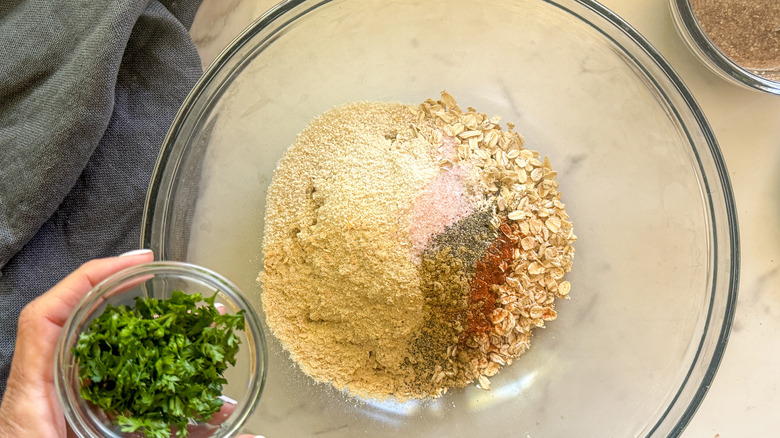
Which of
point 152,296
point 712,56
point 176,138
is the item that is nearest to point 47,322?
point 152,296

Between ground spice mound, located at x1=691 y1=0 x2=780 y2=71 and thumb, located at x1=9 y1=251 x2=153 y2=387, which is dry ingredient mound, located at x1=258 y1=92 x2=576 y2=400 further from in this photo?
ground spice mound, located at x1=691 y1=0 x2=780 y2=71

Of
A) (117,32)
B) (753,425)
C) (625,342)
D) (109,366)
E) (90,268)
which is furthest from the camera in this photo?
(753,425)

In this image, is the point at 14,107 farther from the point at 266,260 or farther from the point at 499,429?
the point at 499,429

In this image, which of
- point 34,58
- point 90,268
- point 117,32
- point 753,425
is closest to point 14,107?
point 34,58

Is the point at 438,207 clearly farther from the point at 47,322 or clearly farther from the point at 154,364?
the point at 47,322

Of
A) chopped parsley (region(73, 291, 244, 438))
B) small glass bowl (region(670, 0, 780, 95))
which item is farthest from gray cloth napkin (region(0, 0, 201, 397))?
small glass bowl (region(670, 0, 780, 95))
